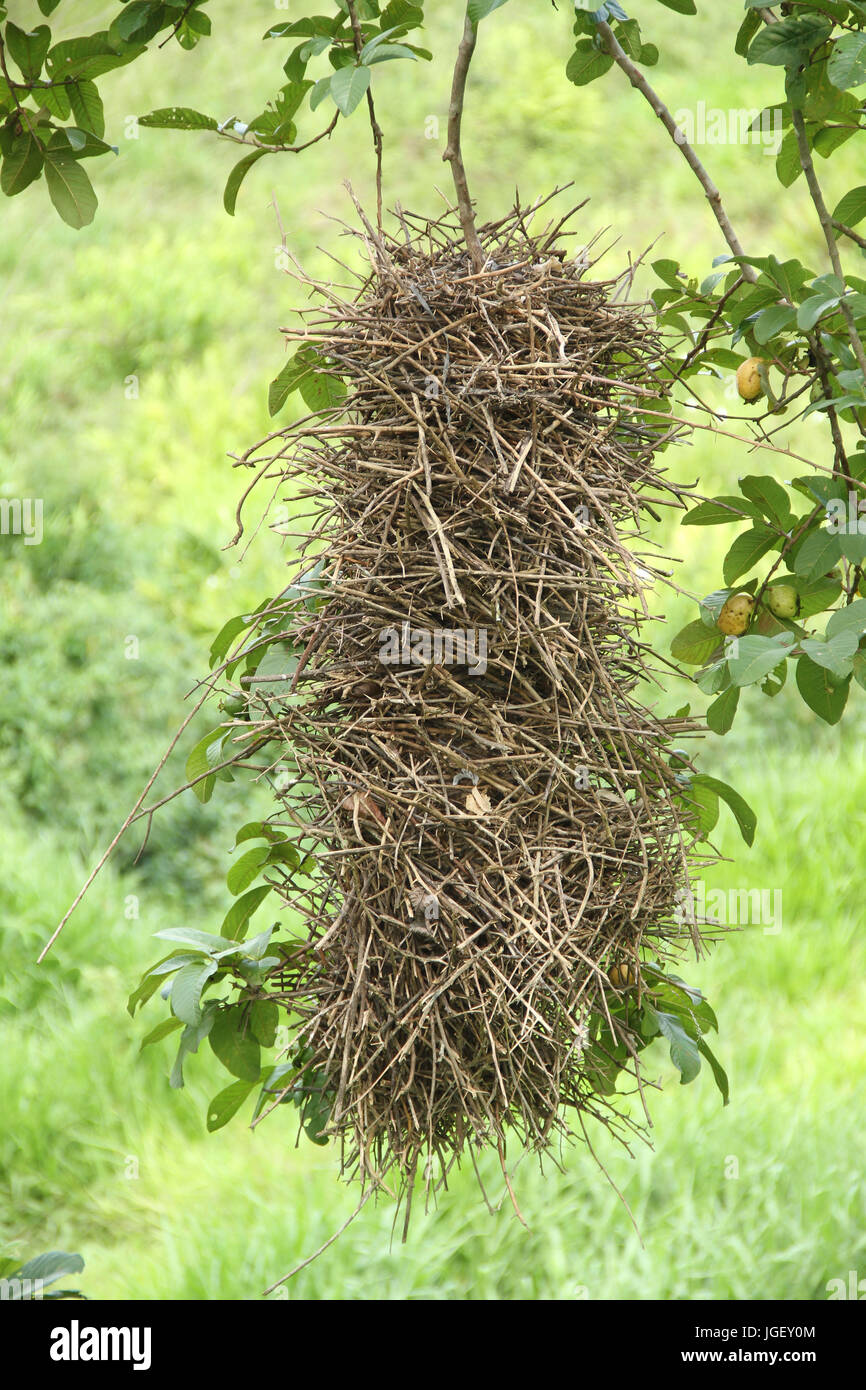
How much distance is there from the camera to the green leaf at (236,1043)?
3.90 feet

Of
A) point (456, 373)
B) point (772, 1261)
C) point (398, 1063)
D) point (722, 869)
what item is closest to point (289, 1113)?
point (772, 1261)

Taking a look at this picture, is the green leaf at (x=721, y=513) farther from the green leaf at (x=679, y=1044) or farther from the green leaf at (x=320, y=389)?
the green leaf at (x=679, y=1044)

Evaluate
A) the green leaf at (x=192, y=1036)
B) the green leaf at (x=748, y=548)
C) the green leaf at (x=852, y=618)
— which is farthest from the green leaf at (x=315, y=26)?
the green leaf at (x=192, y=1036)

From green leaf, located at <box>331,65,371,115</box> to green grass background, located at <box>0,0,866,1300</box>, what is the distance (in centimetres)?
132

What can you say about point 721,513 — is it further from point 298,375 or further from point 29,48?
point 29,48

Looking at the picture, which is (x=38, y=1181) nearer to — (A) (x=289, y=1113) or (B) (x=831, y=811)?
(A) (x=289, y=1113)

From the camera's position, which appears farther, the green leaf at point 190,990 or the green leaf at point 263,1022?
the green leaf at point 263,1022

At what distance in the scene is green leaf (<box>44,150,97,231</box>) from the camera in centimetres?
131

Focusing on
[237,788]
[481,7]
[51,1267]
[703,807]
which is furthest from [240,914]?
[237,788]

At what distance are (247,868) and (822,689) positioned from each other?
622mm

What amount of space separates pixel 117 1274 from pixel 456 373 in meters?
2.23

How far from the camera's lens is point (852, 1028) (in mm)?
3064

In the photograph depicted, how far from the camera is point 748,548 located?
1245 mm

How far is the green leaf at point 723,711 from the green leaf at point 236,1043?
0.56 metres
